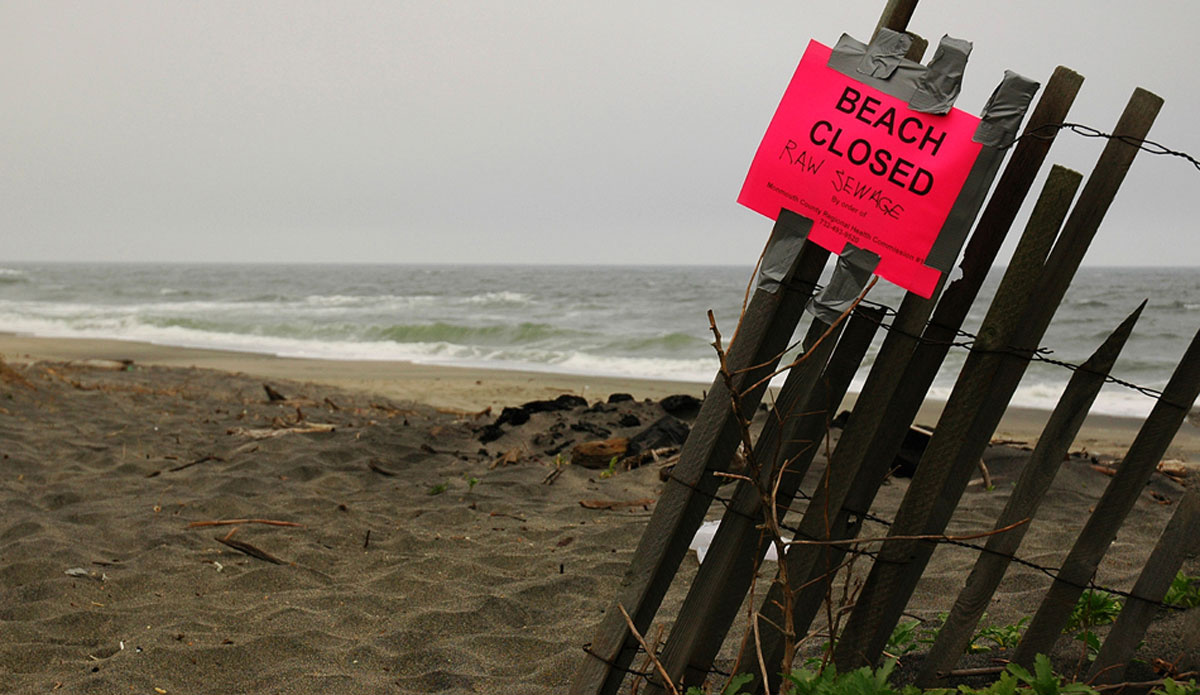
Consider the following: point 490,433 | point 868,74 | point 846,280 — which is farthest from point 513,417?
point 868,74

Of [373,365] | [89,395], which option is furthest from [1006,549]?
[373,365]

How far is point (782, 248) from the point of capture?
2174 millimetres

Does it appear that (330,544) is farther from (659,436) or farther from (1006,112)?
(1006,112)

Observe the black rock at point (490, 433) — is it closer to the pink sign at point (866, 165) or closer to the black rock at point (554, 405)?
the black rock at point (554, 405)

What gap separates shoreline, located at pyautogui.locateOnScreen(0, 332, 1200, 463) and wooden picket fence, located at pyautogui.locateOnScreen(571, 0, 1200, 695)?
6611mm

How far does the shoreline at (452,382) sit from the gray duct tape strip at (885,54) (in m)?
7.28

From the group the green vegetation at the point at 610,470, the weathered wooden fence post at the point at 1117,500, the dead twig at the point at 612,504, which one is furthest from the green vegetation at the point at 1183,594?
the green vegetation at the point at 610,470

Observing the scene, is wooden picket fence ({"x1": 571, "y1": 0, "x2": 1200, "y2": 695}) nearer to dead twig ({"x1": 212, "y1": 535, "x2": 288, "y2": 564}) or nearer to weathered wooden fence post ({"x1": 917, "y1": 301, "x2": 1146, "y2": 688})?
weathered wooden fence post ({"x1": 917, "y1": 301, "x2": 1146, "y2": 688})

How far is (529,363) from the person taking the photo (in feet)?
59.7

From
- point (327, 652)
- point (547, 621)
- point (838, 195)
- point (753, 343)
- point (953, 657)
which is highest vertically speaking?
point (838, 195)

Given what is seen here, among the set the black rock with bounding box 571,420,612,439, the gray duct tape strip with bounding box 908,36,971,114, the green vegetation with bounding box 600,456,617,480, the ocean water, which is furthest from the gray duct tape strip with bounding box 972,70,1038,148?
the ocean water

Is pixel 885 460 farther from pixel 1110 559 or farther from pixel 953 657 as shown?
pixel 1110 559

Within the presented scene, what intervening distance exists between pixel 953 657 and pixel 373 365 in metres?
15.6

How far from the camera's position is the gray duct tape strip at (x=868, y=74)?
2084mm
